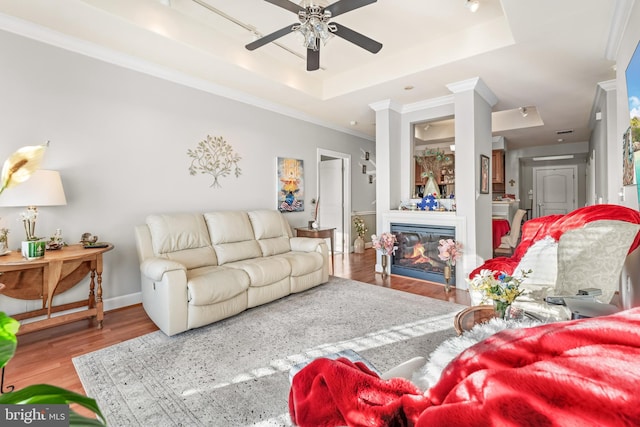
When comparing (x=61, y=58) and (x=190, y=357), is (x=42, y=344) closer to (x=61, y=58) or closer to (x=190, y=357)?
(x=190, y=357)

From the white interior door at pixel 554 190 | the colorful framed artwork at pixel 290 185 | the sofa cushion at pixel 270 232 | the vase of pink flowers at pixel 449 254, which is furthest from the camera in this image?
the white interior door at pixel 554 190

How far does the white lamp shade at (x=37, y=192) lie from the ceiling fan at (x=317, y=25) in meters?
1.99

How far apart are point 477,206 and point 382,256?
4.84ft

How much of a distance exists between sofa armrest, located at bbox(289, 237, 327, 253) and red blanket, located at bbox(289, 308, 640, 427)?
124 inches

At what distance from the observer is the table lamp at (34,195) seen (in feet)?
7.51

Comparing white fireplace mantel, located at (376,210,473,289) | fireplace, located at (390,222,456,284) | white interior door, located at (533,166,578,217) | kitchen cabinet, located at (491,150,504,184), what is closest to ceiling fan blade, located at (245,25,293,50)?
white fireplace mantel, located at (376,210,473,289)

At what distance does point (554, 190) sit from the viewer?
842cm

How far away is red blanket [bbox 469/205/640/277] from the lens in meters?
2.04

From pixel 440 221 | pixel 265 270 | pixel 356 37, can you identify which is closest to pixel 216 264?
pixel 265 270

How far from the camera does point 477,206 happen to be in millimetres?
3947

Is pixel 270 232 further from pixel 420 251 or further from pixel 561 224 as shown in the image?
pixel 561 224

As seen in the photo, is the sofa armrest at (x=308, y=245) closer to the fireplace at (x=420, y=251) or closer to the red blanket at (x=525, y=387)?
the fireplace at (x=420, y=251)

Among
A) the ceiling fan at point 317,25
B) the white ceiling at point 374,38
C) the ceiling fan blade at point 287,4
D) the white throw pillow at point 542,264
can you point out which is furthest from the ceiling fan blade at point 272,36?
the white throw pillow at point 542,264

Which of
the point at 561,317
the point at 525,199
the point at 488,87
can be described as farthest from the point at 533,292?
the point at 525,199
